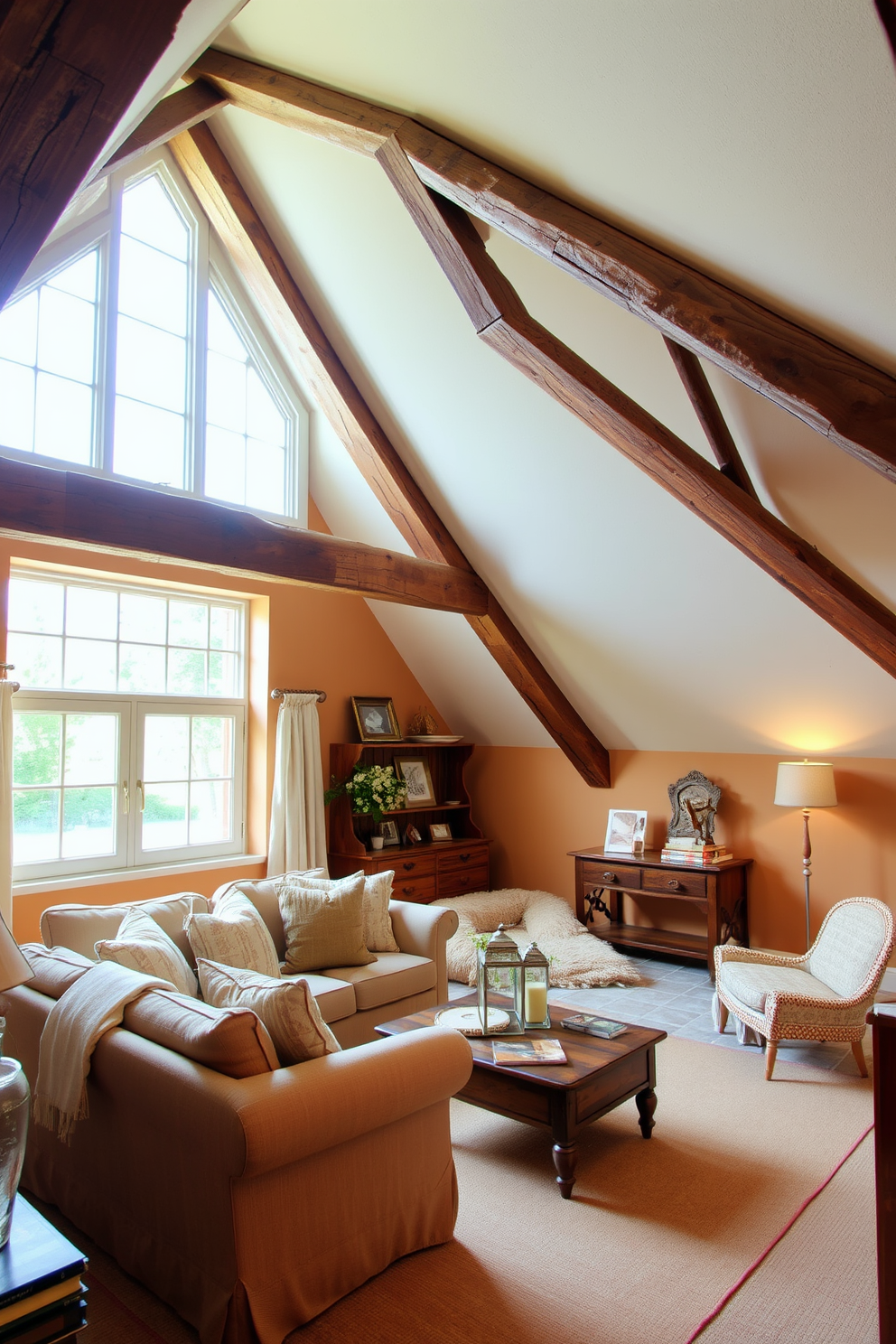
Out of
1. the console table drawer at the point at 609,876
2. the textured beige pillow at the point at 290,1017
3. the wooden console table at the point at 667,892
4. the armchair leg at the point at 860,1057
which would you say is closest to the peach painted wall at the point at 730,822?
the wooden console table at the point at 667,892

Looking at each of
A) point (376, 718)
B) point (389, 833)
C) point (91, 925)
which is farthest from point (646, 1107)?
point (376, 718)

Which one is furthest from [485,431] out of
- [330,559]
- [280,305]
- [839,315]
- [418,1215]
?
[418,1215]

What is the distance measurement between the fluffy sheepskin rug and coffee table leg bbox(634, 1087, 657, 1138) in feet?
5.29

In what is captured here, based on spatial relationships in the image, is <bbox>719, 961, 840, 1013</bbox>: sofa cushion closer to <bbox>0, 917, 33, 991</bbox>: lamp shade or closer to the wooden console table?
the wooden console table

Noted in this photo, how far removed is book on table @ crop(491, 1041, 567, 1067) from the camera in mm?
2900

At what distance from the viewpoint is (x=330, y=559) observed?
451cm

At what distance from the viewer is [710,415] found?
3475 mm

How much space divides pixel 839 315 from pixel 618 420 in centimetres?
99

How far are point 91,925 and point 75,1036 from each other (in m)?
0.83

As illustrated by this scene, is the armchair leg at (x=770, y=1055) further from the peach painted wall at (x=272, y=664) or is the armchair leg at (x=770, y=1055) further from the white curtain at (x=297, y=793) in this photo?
the peach painted wall at (x=272, y=664)

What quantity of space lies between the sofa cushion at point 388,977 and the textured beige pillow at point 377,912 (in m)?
0.05

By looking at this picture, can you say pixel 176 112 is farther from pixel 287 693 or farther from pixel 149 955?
pixel 149 955

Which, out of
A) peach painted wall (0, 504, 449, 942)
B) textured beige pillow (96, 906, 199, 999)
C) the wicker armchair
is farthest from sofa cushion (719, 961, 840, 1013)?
peach painted wall (0, 504, 449, 942)

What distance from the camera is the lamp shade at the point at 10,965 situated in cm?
170
